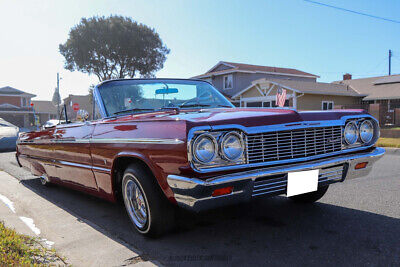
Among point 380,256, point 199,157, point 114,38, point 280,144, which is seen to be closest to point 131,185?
point 199,157

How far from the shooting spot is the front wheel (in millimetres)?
2713

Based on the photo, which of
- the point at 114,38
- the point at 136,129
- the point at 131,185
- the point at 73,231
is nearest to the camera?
the point at 136,129

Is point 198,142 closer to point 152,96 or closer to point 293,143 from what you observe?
point 293,143

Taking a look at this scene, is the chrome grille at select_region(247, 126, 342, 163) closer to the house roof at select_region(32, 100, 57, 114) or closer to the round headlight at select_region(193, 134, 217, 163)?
the round headlight at select_region(193, 134, 217, 163)

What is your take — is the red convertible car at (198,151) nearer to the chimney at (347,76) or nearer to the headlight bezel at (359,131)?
the headlight bezel at (359,131)

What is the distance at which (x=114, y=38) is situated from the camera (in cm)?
3419

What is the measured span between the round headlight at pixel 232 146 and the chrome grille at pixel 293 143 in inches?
2.9

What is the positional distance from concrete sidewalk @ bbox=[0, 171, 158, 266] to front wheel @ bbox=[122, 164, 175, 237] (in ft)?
0.77

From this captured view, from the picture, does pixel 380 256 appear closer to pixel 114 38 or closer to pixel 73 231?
pixel 73 231

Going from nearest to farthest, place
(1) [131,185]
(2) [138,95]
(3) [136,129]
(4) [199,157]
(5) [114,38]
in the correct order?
(4) [199,157]
(3) [136,129]
(1) [131,185]
(2) [138,95]
(5) [114,38]

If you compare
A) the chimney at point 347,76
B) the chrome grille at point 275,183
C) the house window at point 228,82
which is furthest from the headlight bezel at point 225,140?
the chimney at point 347,76

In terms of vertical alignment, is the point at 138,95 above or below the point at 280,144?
above

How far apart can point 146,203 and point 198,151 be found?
2.50 ft

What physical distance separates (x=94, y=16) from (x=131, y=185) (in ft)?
119
